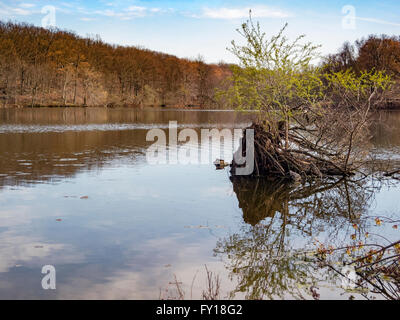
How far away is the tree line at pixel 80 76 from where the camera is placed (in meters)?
72.7

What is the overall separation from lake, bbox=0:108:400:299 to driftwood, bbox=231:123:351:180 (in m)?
0.99

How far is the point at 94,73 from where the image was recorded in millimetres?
82750

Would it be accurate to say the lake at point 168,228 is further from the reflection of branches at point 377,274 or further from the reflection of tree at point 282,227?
the reflection of branches at point 377,274

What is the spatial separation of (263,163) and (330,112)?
3.02m

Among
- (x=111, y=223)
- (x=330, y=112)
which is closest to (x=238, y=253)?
(x=111, y=223)

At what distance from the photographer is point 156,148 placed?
22.6m

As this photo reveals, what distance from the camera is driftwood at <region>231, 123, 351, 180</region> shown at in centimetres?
1495

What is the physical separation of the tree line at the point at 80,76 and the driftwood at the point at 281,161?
60.7m

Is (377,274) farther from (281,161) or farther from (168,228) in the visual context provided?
(281,161)

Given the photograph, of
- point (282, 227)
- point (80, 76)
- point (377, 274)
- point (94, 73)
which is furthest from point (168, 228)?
point (80, 76)

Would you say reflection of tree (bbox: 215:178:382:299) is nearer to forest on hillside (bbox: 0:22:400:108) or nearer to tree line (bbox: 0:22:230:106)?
forest on hillside (bbox: 0:22:400:108)

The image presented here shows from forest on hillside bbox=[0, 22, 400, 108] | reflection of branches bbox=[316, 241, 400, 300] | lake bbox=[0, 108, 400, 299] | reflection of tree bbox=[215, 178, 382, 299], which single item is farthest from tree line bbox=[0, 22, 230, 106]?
reflection of branches bbox=[316, 241, 400, 300]
